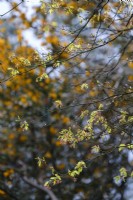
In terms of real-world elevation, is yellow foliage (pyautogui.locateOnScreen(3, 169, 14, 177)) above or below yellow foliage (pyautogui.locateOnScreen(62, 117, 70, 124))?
below

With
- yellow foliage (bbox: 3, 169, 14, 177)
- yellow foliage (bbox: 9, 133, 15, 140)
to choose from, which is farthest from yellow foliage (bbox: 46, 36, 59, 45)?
yellow foliage (bbox: 3, 169, 14, 177)

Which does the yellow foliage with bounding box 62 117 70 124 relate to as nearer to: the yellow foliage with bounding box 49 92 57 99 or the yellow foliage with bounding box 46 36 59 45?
the yellow foliage with bounding box 49 92 57 99

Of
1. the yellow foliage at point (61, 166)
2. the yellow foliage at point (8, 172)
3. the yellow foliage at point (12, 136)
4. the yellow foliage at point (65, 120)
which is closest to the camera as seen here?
the yellow foliage at point (8, 172)

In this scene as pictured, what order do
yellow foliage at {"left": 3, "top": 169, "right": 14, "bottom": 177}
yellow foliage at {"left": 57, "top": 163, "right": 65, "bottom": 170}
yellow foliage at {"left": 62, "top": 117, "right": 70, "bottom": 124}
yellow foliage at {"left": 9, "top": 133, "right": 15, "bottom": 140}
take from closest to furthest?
Answer: yellow foliage at {"left": 3, "top": 169, "right": 14, "bottom": 177} < yellow foliage at {"left": 62, "top": 117, "right": 70, "bottom": 124} < yellow foliage at {"left": 57, "top": 163, "right": 65, "bottom": 170} < yellow foliage at {"left": 9, "top": 133, "right": 15, "bottom": 140}

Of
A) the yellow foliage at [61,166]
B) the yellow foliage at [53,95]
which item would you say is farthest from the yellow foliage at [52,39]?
the yellow foliage at [61,166]

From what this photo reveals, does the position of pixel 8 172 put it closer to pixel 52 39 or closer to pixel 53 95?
pixel 53 95

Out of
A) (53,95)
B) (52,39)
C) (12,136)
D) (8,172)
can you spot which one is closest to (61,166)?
(8,172)

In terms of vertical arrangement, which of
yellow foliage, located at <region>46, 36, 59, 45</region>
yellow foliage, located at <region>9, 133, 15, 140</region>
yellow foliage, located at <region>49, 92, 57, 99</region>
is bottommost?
yellow foliage, located at <region>9, 133, 15, 140</region>

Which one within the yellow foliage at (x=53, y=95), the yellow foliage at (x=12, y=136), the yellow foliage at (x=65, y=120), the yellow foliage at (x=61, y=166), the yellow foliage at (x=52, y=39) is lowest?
the yellow foliage at (x=61, y=166)

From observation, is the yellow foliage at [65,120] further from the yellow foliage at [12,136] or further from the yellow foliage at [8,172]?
the yellow foliage at [8,172]

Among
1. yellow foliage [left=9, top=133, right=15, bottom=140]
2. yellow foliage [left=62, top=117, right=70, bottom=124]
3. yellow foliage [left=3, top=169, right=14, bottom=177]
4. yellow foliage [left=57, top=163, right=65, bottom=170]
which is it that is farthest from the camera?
yellow foliage [left=9, top=133, right=15, bottom=140]

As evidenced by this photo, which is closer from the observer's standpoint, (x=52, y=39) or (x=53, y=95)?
(x=52, y=39)

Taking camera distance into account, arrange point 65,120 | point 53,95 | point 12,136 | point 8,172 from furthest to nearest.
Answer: point 12,136 → point 53,95 → point 65,120 → point 8,172

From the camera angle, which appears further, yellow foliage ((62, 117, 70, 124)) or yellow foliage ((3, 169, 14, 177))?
yellow foliage ((62, 117, 70, 124))
